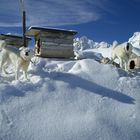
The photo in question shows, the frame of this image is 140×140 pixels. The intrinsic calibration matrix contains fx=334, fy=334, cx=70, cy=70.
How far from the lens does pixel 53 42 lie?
18781 mm

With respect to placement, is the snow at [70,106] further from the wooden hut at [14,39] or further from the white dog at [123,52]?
the wooden hut at [14,39]

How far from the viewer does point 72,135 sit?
25.9ft

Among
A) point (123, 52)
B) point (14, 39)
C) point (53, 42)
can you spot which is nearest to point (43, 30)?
point (53, 42)

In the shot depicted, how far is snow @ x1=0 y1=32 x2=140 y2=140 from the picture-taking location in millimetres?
7848

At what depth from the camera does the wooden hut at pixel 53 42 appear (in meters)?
18.6

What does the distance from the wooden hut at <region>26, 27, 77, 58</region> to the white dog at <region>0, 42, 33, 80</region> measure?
851 cm

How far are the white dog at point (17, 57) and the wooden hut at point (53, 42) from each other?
8510 millimetres

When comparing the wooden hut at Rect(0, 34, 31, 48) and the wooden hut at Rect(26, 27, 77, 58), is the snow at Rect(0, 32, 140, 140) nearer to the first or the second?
the wooden hut at Rect(26, 27, 77, 58)

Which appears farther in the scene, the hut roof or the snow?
the hut roof

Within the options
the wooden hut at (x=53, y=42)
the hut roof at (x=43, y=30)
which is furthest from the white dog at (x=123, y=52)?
the hut roof at (x=43, y=30)

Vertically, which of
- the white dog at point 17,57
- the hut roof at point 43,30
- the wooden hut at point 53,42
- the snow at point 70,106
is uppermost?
the hut roof at point 43,30

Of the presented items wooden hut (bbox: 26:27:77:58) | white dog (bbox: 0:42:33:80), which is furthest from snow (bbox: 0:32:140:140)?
wooden hut (bbox: 26:27:77:58)

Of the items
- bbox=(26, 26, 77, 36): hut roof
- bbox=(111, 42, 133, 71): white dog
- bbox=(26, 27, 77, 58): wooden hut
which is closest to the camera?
bbox=(111, 42, 133, 71): white dog

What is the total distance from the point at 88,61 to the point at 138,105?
8.34ft
